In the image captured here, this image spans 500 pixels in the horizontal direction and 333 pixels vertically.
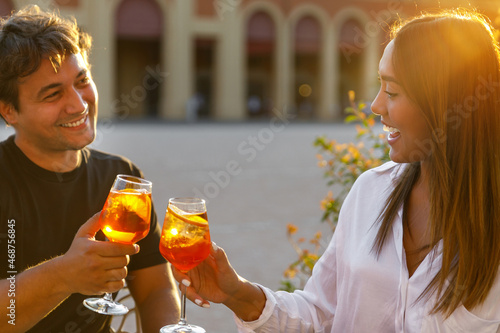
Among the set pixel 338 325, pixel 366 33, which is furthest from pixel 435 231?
pixel 366 33

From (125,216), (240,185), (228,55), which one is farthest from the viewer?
(228,55)

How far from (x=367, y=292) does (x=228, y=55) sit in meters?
27.3

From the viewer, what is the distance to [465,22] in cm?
173

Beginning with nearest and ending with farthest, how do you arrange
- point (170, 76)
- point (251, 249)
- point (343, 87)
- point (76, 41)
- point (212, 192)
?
point (76, 41) < point (251, 249) < point (212, 192) < point (170, 76) < point (343, 87)

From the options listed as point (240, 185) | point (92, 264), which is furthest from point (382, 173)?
point (240, 185)

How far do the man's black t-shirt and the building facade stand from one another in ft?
77.5

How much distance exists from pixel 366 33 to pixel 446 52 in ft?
103

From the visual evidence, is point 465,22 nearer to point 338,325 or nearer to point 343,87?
point 338,325

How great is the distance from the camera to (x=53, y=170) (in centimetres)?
226

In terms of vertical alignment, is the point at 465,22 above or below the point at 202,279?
above

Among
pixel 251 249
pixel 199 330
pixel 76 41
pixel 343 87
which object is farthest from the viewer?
pixel 343 87

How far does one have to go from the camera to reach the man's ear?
7.50 feet

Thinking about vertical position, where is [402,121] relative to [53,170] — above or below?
above

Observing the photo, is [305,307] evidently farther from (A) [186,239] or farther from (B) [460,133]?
(B) [460,133]
